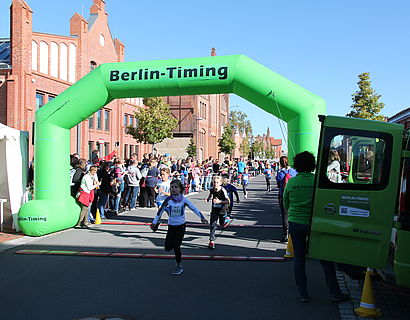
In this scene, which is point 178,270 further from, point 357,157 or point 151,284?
point 357,157

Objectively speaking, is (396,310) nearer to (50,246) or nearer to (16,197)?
(50,246)

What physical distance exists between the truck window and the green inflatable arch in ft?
10.7

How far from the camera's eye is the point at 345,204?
4.73 meters

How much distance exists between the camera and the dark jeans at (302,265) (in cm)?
516

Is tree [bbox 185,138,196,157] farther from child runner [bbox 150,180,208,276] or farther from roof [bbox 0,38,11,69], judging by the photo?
child runner [bbox 150,180,208,276]

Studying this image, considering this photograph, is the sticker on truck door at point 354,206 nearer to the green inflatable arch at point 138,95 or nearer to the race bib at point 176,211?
the race bib at point 176,211

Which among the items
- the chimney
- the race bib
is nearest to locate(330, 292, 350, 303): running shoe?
the race bib

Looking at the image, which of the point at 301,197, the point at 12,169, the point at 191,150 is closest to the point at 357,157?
the point at 301,197

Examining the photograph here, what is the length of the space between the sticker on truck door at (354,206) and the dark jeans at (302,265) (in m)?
0.61

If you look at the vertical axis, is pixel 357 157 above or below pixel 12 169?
above

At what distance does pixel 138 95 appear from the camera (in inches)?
382

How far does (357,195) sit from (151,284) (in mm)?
3023

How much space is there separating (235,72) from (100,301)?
5408 millimetres

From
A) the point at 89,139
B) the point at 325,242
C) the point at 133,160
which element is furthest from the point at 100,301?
the point at 89,139
